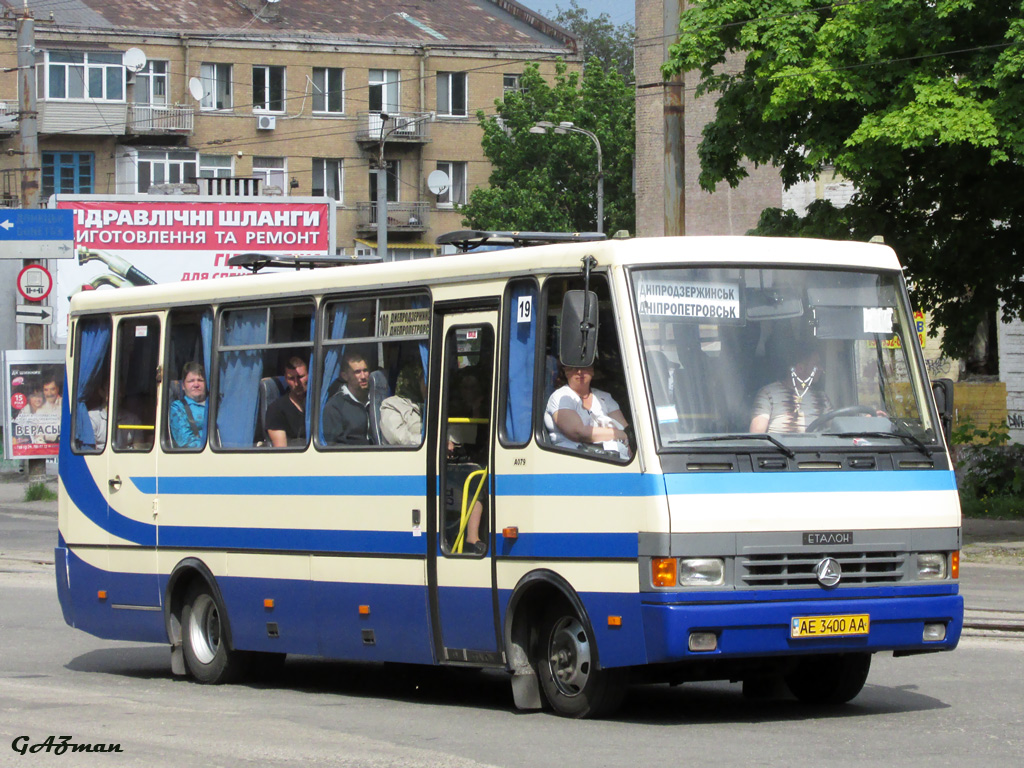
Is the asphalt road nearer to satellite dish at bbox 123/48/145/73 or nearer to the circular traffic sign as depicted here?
the circular traffic sign

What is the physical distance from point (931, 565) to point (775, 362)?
1371mm

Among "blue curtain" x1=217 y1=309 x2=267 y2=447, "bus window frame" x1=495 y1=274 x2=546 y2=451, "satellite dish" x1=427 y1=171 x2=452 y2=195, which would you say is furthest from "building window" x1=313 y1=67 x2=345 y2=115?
"bus window frame" x1=495 y1=274 x2=546 y2=451

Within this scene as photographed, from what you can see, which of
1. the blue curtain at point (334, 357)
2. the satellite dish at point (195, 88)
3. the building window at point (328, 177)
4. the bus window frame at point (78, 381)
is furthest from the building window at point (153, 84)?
the blue curtain at point (334, 357)

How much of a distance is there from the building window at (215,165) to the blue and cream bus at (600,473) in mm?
57317

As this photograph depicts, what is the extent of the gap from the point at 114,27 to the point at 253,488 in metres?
56.9

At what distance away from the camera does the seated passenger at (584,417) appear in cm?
912

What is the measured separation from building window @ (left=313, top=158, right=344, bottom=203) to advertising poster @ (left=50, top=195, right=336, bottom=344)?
29.3 metres

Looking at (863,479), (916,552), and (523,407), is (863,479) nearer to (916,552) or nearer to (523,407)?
(916,552)

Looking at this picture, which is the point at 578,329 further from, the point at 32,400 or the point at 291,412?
the point at 32,400

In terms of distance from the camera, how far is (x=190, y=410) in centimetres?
1253

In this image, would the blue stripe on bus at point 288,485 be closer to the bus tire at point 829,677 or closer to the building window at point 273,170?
the bus tire at point 829,677

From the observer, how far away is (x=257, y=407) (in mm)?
11859

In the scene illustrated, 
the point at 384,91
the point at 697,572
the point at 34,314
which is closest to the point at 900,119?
the point at 697,572

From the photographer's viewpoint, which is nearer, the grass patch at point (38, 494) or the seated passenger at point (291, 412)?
the seated passenger at point (291, 412)
